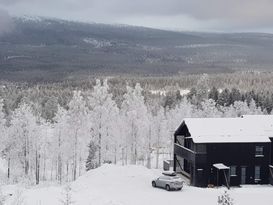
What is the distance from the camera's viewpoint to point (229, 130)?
47594mm

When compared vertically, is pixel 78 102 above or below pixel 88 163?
above

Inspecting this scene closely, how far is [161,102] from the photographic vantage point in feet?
481

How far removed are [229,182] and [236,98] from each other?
74.6 meters

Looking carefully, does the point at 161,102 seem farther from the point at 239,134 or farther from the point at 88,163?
the point at 239,134

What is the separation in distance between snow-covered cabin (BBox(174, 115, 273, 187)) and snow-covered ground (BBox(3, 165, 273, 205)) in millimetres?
1850

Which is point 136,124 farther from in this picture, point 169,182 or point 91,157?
point 169,182

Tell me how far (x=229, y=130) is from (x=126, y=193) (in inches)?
530

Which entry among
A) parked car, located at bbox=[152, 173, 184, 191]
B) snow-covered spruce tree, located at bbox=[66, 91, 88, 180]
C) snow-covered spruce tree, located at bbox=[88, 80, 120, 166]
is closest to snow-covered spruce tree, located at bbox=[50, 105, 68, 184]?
snow-covered spruce tree, located at bbox=[66, 91, 88, 180]

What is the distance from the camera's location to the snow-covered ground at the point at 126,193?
114ft

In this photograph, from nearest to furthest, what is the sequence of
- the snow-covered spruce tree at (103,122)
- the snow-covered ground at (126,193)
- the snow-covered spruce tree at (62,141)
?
the snow-covered ground at (126,193)
the snow-covered spruce tree at (103,122)
the snow-covered spruce tree at (62,141)

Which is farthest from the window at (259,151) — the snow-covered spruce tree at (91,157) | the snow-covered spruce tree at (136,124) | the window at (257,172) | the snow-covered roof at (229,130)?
the snow-covered spruce tree at (91,157)

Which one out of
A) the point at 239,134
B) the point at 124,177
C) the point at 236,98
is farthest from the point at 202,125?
the point at 236,98

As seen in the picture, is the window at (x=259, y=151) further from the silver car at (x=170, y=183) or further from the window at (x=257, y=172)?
the silver car at (x=170, y=183)

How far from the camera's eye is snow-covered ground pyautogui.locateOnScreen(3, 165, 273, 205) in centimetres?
3484
